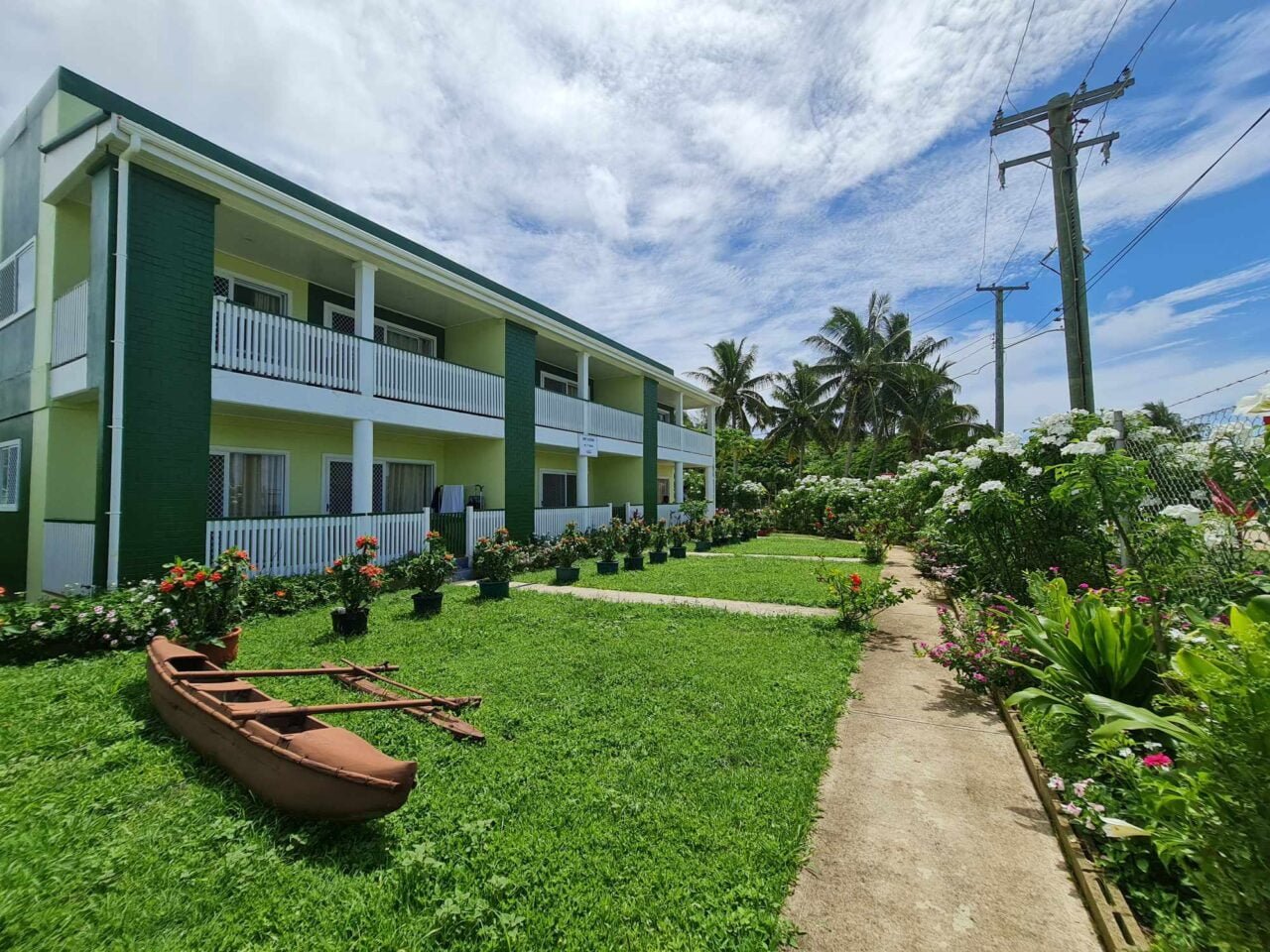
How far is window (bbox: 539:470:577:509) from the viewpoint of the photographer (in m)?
18.1

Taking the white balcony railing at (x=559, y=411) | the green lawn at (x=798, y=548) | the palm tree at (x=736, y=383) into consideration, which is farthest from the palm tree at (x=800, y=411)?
the white balcony railing at (x=559, y=411)

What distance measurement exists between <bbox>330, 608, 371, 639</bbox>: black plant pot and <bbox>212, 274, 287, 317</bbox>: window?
19.8 feet

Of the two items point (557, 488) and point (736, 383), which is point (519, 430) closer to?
point (557, 488)

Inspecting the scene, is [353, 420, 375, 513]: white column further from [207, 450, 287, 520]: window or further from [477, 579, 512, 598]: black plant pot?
[477, 579, 512, 598]: black plant pot

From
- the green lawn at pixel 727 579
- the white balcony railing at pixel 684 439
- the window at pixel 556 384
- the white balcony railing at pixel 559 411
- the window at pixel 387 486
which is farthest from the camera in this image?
the white balcony railing at pixel 684 439

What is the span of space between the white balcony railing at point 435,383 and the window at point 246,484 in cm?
253

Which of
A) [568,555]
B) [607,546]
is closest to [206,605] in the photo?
[568,555]

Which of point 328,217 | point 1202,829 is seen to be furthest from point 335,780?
point 328,217

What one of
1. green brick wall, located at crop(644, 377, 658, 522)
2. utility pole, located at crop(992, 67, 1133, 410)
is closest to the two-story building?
green brick wall, located at crop(644, 377, 658, 522)

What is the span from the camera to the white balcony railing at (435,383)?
10477 mm

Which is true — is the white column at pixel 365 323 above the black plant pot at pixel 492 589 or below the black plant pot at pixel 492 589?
above

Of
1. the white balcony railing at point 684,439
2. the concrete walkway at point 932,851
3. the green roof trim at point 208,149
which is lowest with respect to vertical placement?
the concrete walkway at point 932,851

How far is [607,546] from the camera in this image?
1261cm

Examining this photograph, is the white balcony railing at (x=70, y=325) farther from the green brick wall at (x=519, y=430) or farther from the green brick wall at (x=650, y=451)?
the green brick wall at (x=650, y=451)
